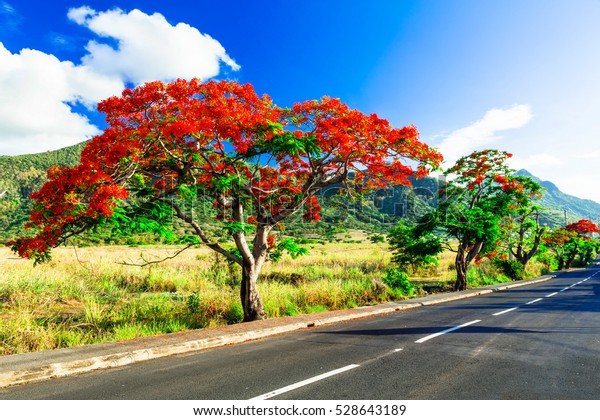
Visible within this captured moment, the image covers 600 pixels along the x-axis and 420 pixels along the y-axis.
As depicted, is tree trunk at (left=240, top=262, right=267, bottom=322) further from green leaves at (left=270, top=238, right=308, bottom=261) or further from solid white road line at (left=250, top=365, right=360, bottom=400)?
solid white road line at (left=250, top=365, right=360, bottom=400)

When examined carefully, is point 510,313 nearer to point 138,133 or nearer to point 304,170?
point 304,170

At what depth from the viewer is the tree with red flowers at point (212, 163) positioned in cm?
720

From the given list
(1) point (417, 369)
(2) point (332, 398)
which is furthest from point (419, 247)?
(2) point (332, 398)

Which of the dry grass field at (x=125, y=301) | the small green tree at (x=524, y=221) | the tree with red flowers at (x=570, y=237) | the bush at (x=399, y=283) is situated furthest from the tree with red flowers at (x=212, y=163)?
the tree with red flowers at (x=570, y=237)

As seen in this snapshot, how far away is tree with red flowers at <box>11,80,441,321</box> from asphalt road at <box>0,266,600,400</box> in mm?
3022

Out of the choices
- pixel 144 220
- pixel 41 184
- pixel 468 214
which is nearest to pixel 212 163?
pixel 144 220

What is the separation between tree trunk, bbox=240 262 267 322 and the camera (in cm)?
1030

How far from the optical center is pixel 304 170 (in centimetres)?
1240

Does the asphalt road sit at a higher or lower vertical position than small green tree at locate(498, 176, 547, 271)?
lower

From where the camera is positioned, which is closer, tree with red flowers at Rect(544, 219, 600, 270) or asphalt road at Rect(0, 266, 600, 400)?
asphalt road at Rect(0, 266, 600, 400)

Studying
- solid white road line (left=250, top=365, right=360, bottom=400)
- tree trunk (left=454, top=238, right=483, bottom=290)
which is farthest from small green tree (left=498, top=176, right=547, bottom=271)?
solid white road line (left=250, top=365, right=360, bottom=400)

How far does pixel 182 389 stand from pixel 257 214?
6.77 meters

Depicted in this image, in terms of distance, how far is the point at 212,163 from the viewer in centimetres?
1009

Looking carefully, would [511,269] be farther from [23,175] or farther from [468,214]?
[23,175]
